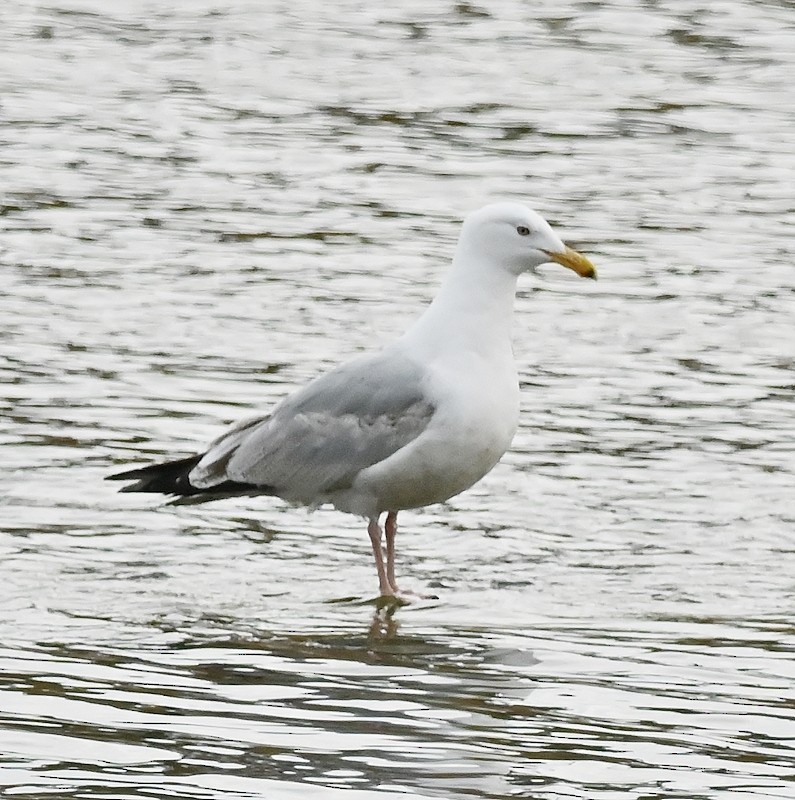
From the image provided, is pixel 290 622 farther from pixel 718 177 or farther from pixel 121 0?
pixel 121 0

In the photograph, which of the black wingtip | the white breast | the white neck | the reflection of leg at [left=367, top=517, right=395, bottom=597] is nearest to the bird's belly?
the white breast

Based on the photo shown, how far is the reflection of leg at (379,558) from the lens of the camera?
7219 millimetres

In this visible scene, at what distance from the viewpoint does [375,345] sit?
10477mm

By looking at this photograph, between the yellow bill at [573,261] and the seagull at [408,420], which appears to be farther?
the yellow bill at [573,261]

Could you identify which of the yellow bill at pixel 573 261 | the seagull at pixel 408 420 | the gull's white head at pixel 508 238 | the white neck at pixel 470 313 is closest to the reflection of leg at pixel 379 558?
the seagull at pixel 408 420

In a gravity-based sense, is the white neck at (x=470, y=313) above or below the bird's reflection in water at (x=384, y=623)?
above

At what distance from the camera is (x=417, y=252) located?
1224 centimetres

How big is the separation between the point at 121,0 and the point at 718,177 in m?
7.03

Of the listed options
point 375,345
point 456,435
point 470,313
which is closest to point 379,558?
point 456,435

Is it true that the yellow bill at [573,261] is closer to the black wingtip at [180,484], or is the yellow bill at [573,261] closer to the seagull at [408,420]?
the seagull at [408,420]

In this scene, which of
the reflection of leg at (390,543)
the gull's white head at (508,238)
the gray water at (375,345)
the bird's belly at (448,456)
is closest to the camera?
the gray water at (375,345)

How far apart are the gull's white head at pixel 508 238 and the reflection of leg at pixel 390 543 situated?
968 mm

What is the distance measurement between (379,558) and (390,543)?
173 mm

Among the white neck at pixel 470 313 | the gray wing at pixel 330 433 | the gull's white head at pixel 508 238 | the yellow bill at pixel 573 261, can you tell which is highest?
the gull's white head at pixel 508 238
